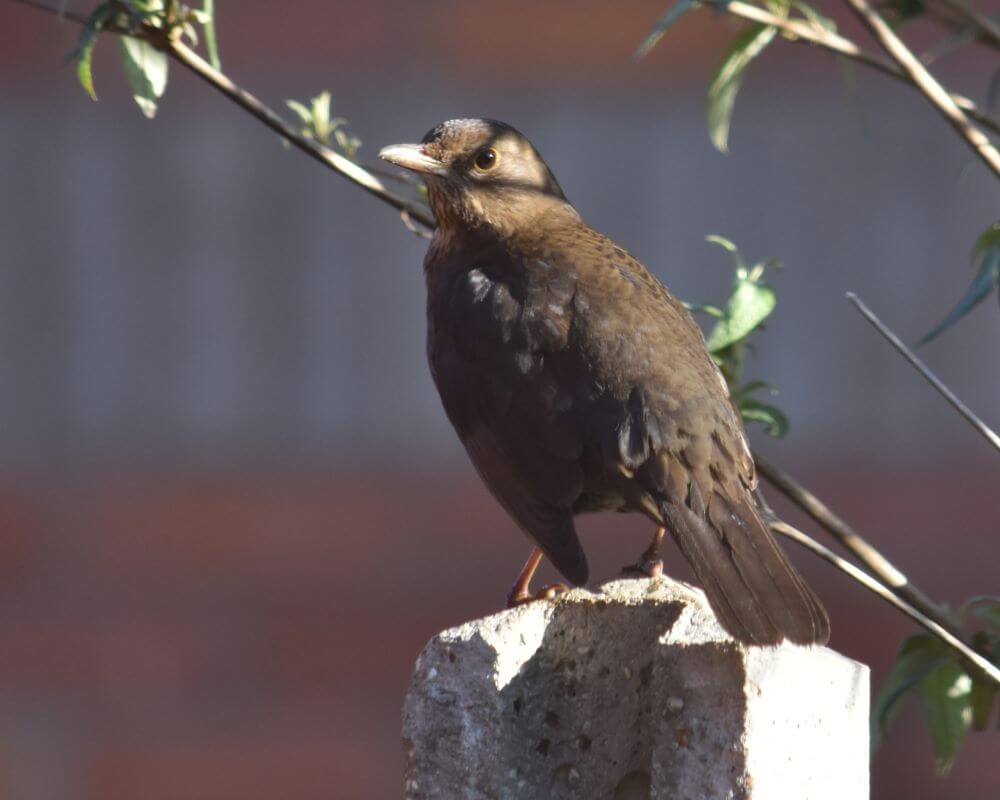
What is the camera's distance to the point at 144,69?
3363 mm

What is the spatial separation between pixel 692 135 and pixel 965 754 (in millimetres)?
2518

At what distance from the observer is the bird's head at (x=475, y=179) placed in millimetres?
4227

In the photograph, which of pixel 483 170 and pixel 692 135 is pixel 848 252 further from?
pixel 483 170

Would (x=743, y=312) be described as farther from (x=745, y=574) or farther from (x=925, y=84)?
(x=925, y=84)

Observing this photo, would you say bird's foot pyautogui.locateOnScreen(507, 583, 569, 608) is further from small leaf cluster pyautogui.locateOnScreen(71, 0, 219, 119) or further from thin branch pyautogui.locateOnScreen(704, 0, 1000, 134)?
small leaf cluster pyautogui.locateOnScreen(71, 0, 219, 119)

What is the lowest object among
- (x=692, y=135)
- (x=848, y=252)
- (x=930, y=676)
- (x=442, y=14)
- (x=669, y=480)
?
(x=930, y=676)

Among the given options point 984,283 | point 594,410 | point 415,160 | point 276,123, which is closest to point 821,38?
point 984,283

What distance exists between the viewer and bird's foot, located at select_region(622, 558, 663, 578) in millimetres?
3709

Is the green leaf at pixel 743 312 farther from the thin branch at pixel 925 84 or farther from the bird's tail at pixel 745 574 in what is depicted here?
the thin branch at pixel 925 84

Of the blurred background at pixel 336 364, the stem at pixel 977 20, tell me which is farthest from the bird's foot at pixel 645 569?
the blurred background at pixel 336 364

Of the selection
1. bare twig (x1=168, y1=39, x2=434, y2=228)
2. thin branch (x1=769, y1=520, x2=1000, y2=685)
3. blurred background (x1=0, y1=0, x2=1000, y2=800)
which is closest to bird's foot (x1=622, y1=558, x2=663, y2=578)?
thin branch (x1=769, y1=520, x2=1000, y2=685)

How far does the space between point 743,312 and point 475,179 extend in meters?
1.13

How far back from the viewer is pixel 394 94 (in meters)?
7.00

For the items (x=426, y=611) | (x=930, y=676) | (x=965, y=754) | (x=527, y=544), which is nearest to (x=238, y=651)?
(x=426, y=611)
